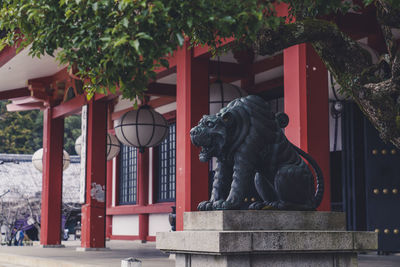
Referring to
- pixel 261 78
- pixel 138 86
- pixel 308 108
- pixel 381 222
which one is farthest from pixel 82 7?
pixel 261 78

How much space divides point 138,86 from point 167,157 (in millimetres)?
12869

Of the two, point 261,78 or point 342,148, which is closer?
point 342,148

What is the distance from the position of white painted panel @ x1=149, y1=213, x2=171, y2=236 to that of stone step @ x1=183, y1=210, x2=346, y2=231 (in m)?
11.9

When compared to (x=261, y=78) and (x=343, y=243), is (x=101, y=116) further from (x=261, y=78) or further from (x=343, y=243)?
(x=343, y=243)

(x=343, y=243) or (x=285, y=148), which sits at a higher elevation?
(x=285, y=148)

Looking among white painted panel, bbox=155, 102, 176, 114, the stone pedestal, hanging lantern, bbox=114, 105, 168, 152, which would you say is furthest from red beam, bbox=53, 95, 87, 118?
the stone pedestal

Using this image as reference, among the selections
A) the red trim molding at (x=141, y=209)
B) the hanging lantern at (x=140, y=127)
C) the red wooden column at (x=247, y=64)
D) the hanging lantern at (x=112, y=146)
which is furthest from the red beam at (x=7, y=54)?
the red trim molding at (x=141, y=209)

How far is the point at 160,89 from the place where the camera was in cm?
1384

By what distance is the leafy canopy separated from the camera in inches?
146

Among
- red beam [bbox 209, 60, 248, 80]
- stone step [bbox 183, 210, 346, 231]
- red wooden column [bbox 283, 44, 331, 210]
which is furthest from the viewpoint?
red beam [bbox 209, 60, 248, 80]

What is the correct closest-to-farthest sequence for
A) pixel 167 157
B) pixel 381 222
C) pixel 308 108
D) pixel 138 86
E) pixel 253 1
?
pixel 253 1 < pixel 138 86 < pixel 308 108 < pixel 381 222 < pixel 167 157

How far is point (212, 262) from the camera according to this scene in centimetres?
456

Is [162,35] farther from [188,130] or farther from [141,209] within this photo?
[141,209]

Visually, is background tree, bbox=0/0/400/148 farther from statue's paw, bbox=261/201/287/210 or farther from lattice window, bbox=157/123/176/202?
lattice window, bbox=157/123/176/202
